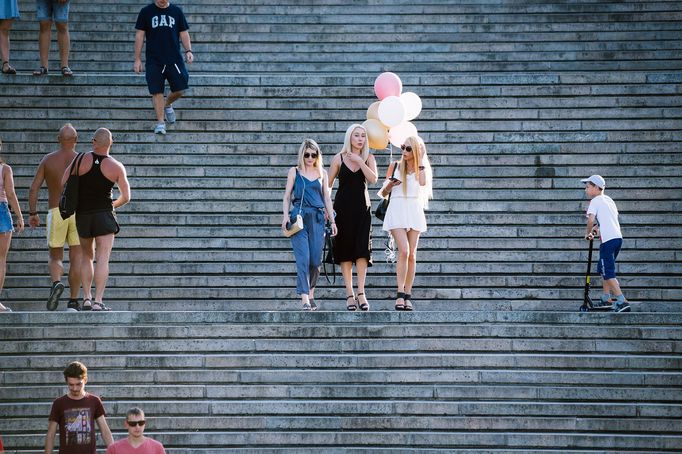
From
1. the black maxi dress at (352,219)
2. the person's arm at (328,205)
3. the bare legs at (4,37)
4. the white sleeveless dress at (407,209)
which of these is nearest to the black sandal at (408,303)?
the black maxi dress at (352,219)

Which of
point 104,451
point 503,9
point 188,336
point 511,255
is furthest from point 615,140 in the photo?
point 104,451

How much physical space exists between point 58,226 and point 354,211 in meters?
2.82

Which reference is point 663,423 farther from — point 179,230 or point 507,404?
point 179,230

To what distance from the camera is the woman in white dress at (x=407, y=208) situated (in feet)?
42.5

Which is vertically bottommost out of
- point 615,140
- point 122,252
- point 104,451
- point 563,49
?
point 104,451

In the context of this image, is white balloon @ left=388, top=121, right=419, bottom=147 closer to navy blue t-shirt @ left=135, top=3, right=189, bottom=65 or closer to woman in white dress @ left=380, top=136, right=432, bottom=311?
woman in white dress @ left=380, top=136, right=432, bottom=311

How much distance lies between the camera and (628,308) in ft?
42.8

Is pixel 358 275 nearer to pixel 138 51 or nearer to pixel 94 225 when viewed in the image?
pixel 94 225

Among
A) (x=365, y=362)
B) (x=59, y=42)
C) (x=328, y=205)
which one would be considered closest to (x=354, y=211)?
(x=328, y=205)

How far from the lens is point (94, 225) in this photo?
1273 centimetres

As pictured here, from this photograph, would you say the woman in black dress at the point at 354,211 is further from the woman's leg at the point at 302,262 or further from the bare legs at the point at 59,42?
the bare legs at the point at 59,42

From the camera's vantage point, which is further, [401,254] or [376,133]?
[376,133]

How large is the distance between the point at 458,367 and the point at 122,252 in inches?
162

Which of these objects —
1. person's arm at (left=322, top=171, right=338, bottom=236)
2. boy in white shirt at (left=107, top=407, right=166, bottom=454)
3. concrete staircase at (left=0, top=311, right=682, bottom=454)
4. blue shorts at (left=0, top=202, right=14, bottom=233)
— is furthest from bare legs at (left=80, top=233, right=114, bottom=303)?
boy in white shirt at (left=107, top=407, right=166, bottom=454)
